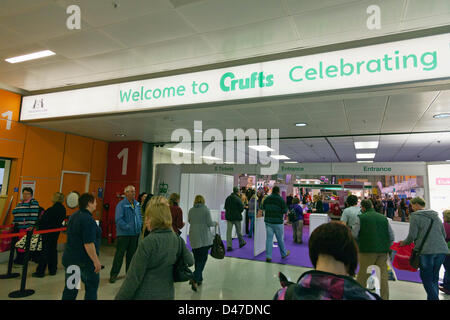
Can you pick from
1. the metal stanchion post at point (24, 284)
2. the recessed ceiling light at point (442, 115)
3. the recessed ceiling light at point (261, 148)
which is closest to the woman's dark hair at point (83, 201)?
the metal stanchion post at point (24, 284)

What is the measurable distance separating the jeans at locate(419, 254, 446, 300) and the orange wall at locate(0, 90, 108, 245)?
6.77m

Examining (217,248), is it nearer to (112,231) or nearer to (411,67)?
(411,67)

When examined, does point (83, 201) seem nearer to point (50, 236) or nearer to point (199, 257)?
point (199, 257)

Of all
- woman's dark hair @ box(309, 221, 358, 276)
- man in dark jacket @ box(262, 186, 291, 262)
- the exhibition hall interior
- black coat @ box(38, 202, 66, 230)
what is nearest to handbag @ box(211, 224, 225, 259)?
the exhibition hall interior

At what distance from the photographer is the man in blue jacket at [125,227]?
4.22 meters

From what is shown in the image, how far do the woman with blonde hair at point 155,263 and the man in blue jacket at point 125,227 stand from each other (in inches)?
96.0

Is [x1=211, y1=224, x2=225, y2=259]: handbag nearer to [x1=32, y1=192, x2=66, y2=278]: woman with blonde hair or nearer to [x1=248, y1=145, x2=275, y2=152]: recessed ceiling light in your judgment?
[x1=32, y1=192, x2=66, y2=278]: woman with blonde hair

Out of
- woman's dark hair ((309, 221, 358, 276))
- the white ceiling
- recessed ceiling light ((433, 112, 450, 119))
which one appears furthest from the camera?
recessed ceiling light ((433, 112, 450, 119))

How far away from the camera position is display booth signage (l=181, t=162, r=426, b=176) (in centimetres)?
560

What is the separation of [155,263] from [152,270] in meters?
0.05

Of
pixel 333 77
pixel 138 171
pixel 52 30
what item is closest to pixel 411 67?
pixel 333 77

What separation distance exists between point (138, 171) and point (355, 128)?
5443 mm

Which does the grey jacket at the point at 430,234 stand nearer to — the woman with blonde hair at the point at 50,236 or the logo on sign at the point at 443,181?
the logo on sign at the point at 443,181

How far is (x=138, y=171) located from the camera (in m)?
7.43
